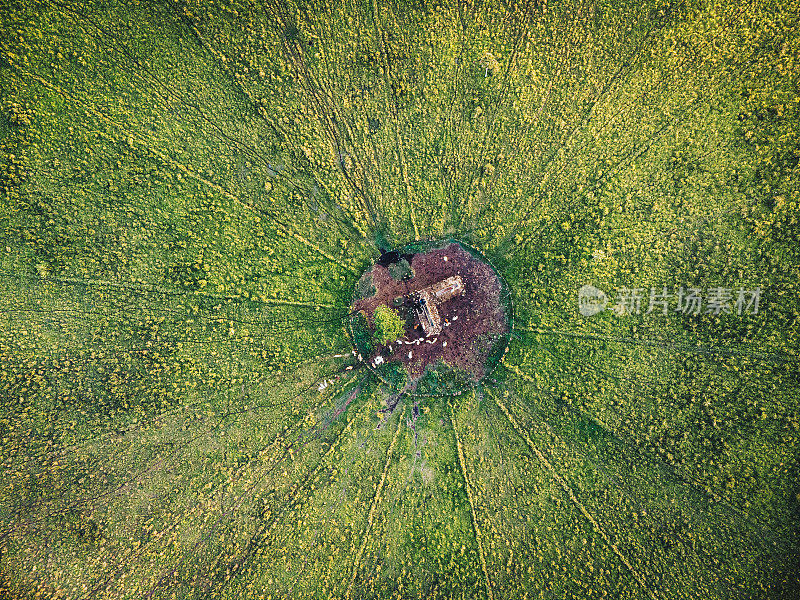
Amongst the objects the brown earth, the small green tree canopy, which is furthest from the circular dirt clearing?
the small green tree canopy

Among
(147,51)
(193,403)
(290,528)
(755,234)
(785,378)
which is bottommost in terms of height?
(785,378)

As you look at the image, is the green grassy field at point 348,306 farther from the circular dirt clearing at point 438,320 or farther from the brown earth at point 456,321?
the brown earth at point 456,321

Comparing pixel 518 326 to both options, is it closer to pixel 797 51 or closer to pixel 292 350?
pixel 292 350

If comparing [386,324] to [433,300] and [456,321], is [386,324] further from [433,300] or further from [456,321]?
[456,321]

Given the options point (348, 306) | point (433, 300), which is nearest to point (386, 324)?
point (348, 306)

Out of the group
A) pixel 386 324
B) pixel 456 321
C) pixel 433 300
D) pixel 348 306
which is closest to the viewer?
pixel 386 324

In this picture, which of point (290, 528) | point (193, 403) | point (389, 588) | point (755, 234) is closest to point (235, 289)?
point (193, 403)
